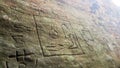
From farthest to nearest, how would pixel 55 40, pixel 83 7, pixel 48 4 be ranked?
pixel 83 7
pixel 48 4
pixel 55 40

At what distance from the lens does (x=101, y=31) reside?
10.5 meters

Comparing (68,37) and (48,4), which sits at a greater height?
(48,4)

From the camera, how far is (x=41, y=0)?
8625 mm

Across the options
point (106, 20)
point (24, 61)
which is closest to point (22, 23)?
point (24, 61)

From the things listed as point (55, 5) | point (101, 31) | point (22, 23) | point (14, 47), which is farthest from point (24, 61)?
point (101, 31)

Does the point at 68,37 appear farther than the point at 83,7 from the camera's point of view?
No

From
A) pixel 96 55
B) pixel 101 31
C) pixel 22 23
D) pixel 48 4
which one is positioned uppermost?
pixel 48 4

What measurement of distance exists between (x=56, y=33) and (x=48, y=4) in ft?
7.38

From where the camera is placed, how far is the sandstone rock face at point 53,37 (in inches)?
216

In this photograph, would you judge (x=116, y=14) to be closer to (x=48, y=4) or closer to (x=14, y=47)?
(x=48, y=4)

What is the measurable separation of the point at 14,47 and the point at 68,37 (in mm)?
2924

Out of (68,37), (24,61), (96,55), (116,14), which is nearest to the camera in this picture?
(24,61)

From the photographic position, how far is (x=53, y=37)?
271 inches

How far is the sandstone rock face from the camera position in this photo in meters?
5.49
